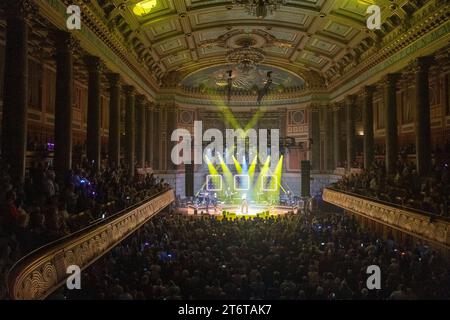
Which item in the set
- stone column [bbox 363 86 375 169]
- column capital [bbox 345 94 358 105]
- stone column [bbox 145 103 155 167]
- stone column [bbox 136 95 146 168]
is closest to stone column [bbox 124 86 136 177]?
stone column [bbox 136 95 146 168]

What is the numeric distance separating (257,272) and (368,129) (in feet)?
59.1

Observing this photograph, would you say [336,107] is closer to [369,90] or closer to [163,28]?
[369,90]

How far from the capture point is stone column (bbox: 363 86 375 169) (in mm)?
23250

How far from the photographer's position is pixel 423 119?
1648 cm

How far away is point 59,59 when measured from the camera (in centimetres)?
1292

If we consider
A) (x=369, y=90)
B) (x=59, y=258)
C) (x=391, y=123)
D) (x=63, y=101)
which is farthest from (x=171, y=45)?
(x=59, y=258)

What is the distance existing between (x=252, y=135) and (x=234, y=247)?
88.4 ft

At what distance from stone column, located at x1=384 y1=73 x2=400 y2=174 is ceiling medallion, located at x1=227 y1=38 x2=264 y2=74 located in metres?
10.0

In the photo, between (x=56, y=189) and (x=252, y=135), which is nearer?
(x=56, y=189)

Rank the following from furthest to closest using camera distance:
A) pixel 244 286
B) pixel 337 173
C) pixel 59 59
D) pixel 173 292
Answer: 1. pixel 337 173
2. pixel 59 59
3. pixel 244 286
4. pixel 173 292
